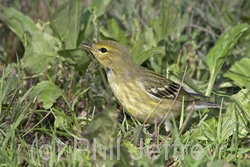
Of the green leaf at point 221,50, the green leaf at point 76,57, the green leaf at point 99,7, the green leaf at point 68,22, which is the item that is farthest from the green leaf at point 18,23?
the green leaf at point 221,50

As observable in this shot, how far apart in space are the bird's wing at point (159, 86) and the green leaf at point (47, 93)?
2.87ft

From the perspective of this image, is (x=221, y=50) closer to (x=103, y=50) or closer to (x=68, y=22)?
(x=103, y=50)

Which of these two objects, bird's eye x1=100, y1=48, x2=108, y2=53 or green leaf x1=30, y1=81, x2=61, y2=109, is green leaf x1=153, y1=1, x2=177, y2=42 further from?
green leaf x1=30, y1=81, x2=61, y2=109

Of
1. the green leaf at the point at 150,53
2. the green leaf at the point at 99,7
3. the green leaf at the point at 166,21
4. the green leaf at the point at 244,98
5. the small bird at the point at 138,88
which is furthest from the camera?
the green leaf at the point at 99,7

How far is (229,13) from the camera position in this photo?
6363mm

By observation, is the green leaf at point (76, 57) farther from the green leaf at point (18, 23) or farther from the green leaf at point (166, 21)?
the green leaf at point (166, 21)

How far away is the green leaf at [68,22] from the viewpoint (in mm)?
5305

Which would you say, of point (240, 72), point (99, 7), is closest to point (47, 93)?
point (99, 7)

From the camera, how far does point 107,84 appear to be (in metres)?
5.54

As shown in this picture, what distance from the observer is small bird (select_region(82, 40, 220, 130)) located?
15.6 ft

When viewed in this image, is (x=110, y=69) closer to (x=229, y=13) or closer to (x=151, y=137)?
(x=151, y=137)

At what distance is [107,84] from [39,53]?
84 centimetres

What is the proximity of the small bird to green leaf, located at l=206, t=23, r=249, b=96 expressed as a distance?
36 centimetres

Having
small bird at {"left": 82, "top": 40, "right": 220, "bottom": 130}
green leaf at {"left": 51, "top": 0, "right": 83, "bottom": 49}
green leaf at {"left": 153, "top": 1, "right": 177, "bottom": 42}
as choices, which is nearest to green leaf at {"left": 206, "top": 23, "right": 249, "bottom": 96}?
small bird at {"left": 82, "top": 40, "right": 220, "bottom": 130}
